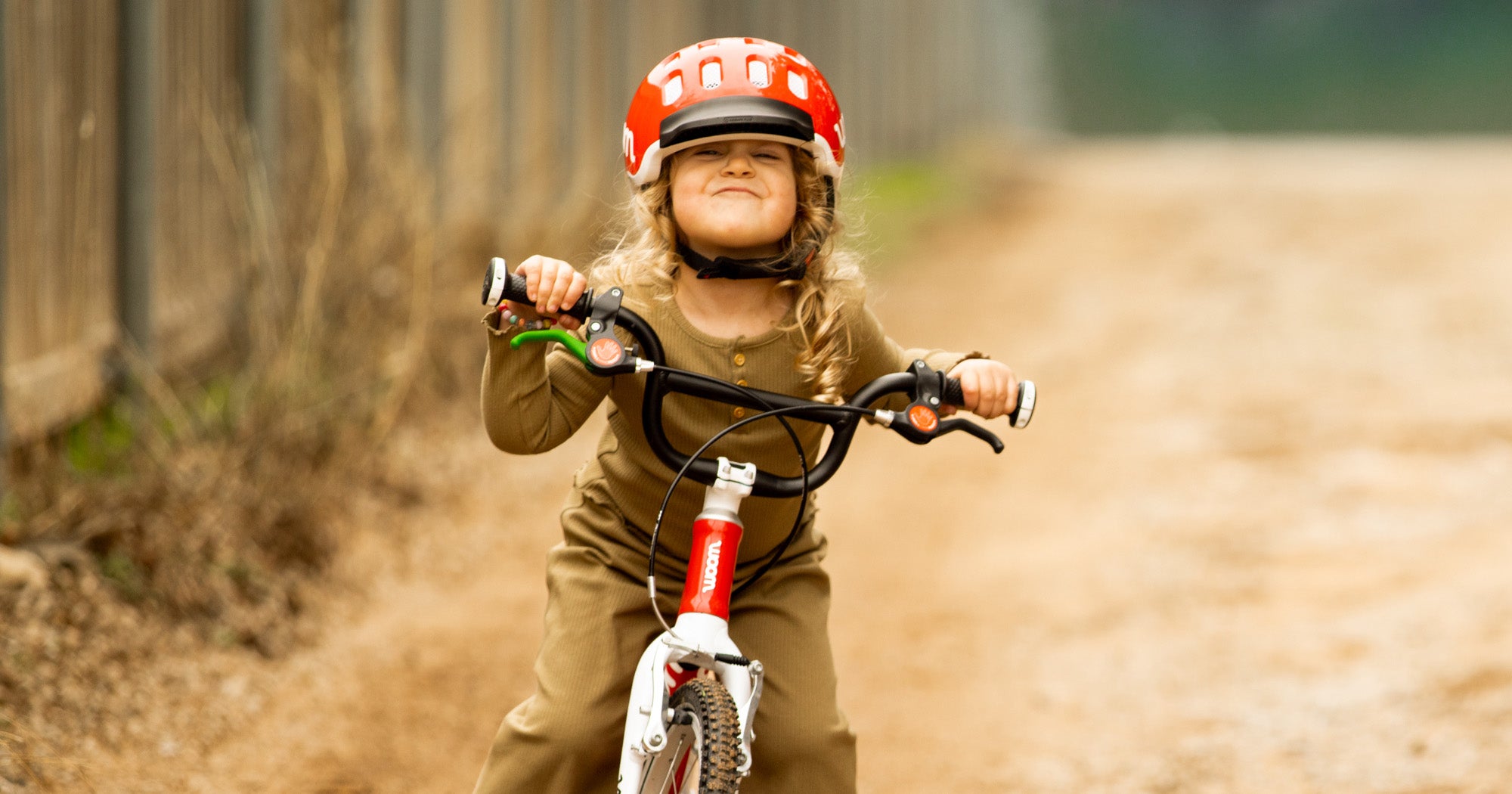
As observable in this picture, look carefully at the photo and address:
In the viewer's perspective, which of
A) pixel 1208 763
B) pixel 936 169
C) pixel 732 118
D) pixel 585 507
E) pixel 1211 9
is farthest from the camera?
pixel 1211 9

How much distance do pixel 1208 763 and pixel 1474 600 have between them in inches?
59.0

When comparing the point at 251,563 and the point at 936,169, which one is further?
the point at 936,169

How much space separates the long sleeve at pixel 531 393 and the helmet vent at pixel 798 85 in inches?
24.7

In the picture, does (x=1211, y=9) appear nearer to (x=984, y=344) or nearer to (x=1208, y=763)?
(x=984, y=344)

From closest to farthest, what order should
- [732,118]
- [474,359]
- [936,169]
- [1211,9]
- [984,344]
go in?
[732,118]
[474,359]
[984,344]
[936,169]
[1211,9]

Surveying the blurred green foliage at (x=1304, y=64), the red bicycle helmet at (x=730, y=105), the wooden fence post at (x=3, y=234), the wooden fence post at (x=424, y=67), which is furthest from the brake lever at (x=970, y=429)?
the blurred green foliage at (x=1304, y=64)

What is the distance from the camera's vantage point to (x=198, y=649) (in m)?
4.68

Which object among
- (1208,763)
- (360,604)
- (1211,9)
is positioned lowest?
(1208,763)

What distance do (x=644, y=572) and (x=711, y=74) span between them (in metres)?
0.93

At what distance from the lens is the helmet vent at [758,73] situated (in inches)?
114

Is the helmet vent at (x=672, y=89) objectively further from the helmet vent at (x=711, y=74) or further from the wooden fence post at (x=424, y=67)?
the wooden fence post at (x=424, y=67)

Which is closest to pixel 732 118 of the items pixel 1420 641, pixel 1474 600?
pixel 1420 641

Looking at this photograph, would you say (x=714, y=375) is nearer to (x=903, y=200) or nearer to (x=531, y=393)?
(x=531, y=393)

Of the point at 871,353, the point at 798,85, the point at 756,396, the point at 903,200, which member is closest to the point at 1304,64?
the point at 903,200
